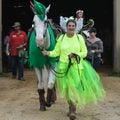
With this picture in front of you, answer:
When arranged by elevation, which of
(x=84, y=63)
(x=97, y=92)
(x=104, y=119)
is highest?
(x=84, y=63)

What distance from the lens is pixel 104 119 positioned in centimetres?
868

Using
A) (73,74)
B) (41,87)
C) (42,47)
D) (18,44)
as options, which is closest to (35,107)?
(41,87)

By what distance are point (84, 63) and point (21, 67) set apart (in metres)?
6.19

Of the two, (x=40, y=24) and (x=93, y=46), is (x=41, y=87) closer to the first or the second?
(x=40, y=24)

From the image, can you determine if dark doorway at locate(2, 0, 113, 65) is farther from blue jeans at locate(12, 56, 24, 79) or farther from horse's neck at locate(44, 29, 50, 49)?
horse's neck at locate(44, 29, 50, 49)

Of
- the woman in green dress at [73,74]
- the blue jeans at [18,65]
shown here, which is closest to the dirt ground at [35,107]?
the woman in green dress at [73,74]

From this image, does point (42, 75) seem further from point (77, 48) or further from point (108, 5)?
point (108, 5)

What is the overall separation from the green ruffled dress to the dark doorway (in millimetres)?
13740

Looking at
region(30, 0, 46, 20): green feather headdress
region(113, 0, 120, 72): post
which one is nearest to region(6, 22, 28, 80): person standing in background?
region(113, 0, 120, 72): post

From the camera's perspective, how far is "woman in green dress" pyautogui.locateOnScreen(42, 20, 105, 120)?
826 cm

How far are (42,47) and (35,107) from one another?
5.25 ft

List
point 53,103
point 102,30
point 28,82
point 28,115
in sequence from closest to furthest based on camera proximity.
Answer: point 28,115
point 53,103
point 28,82
point 102,30

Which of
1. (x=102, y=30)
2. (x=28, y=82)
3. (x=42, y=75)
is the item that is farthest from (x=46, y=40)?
(x=102, y=30)

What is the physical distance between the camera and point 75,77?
8.34m
